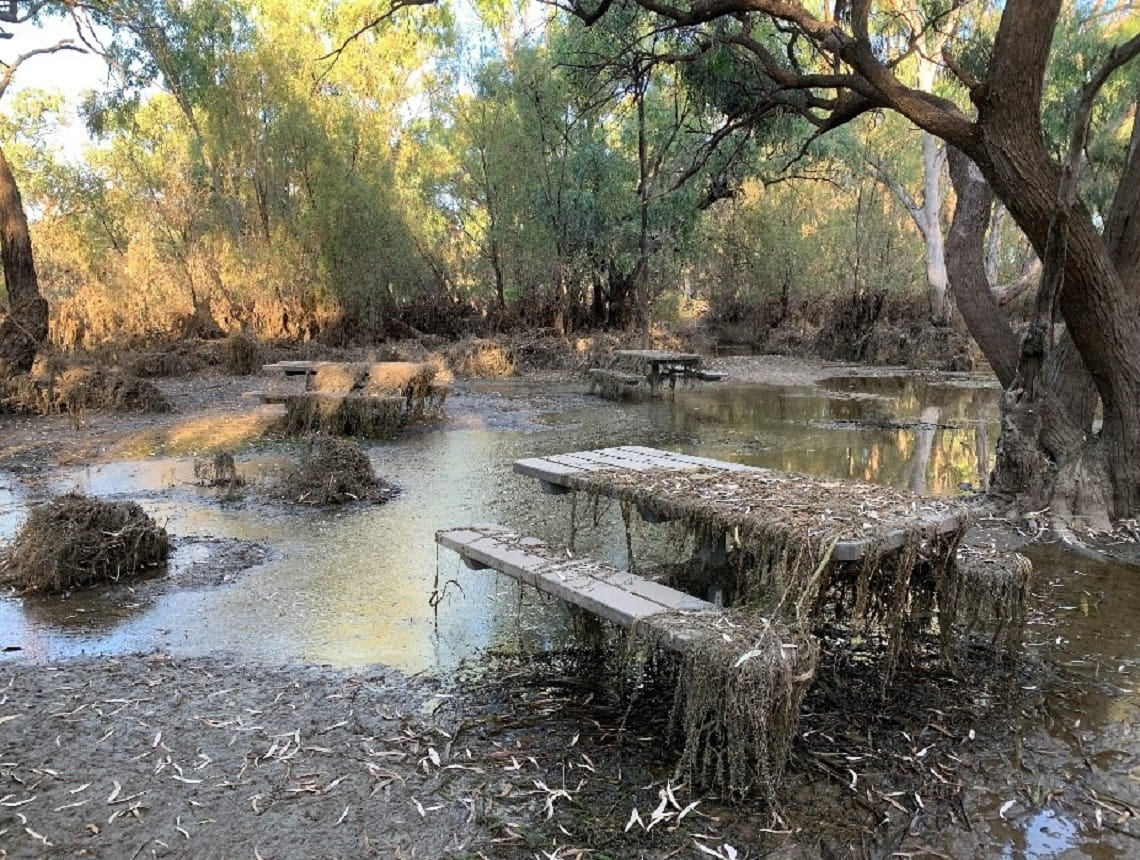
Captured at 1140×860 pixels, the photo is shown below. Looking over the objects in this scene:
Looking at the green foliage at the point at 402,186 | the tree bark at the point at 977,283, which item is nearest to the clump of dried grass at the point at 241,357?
the green foliage at the point at 402,186

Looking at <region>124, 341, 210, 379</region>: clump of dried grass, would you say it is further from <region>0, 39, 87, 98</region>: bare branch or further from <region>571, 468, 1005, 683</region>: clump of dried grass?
<region>571, 468, 1005, 683</region>: clump of dried grass

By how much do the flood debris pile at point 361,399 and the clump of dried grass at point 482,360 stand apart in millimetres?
5874

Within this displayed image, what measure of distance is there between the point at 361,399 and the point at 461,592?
611cm

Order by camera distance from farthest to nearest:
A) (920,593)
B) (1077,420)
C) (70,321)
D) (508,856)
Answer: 1. (70,321)
2. (1077,420)
3. (920,593)
4. (508,856)

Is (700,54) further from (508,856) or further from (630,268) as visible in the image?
(630,268)

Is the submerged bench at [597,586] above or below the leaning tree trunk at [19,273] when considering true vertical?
below

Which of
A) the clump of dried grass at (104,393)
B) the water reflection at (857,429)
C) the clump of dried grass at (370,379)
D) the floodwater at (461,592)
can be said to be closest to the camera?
the floodwater at (461,592)

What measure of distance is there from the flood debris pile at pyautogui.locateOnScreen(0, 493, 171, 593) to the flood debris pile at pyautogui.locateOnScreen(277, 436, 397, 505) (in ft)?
6.14

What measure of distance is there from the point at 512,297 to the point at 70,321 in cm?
1025

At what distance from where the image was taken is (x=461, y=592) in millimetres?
5297

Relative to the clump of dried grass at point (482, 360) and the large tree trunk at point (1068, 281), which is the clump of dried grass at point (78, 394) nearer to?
the clump of dried grass at point (482, 360)

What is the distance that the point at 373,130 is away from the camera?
21703 mm

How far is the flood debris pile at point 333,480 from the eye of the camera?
24.7 ft

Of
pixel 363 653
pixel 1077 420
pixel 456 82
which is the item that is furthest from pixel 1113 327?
pixel 456 82
